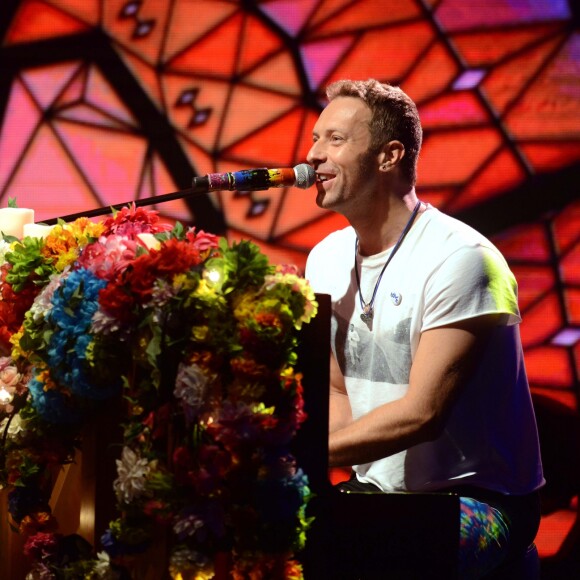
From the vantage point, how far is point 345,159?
2.63m

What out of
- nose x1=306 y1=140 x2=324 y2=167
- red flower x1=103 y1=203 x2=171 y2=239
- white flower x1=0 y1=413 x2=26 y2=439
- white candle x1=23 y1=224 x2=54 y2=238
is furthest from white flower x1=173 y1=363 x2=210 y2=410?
nose x1=306 y1=140 x2=324 y2=167

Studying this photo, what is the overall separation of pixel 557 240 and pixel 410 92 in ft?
2.85

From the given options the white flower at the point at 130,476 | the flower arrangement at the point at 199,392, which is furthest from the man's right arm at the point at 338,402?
the white flower at the point at 130,476

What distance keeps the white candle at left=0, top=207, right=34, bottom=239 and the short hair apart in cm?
100

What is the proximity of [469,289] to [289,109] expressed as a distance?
6.37ft

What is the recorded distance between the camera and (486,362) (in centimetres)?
245

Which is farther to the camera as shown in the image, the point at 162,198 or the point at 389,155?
the point at 389,155

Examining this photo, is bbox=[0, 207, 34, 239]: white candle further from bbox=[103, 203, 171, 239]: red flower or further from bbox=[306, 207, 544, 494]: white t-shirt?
bbox=[306, 207, 544, 494]: white t-shirt

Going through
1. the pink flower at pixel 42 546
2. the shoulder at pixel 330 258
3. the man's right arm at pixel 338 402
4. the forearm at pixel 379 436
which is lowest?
the pink flower at pixel 42 546

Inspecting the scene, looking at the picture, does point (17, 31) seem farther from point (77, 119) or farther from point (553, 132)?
point (553, 132)

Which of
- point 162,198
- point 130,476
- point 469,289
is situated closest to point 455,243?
point 469,289

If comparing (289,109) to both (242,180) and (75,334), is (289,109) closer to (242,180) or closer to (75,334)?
(242,180)

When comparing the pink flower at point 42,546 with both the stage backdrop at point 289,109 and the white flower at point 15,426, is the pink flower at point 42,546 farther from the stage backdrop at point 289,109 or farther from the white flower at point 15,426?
the stage backdrop at point 289,109

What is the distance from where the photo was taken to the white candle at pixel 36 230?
2394mm
